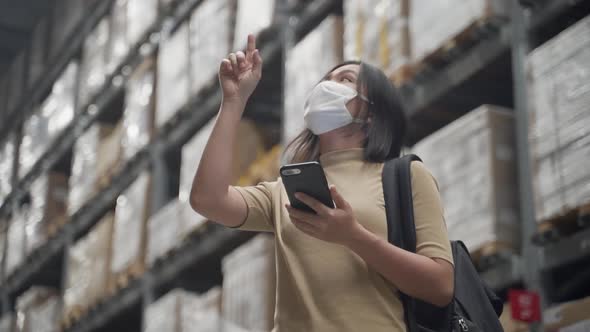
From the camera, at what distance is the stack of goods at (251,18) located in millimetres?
6438

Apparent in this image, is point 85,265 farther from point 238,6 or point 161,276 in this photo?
point 238,6

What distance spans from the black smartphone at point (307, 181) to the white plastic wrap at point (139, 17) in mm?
6905

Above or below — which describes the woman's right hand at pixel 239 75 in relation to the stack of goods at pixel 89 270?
below

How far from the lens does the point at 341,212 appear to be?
1870 millimetres

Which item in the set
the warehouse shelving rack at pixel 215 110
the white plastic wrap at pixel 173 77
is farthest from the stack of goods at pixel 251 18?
the white plastic wrap at pixel 173 77

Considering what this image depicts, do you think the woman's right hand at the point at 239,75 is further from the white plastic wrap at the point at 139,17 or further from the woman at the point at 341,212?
the white plastic wrap at the point at 139,17

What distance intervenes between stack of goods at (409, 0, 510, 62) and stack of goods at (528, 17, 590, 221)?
0.44 m

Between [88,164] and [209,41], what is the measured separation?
8.69 ft

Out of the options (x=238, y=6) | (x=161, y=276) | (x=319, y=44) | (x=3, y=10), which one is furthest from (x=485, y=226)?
(x=3, y=10)

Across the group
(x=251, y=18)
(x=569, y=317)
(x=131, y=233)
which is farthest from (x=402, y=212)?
(x=131, y=233)

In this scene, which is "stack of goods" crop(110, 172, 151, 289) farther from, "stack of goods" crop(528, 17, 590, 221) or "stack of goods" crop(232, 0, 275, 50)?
"stack of goods" crop(528, 17, 590, 221)

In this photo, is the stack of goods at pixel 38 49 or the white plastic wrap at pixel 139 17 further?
the stack of goods at pixel 38 49

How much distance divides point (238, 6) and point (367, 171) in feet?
15.9

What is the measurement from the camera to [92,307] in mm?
8312
